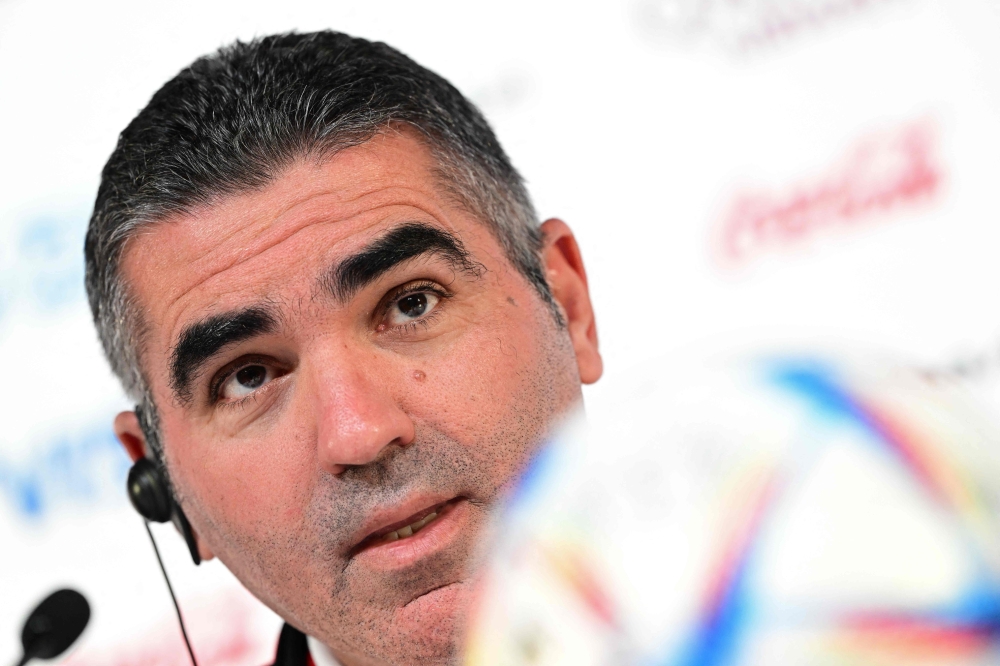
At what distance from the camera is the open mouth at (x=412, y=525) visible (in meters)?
0.99

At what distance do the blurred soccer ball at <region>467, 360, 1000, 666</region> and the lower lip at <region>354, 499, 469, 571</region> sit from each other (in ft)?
1.17

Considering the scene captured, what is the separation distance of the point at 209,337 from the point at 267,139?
24 cm

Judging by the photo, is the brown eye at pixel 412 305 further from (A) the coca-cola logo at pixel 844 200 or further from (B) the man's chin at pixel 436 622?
(A) the coca-cola logo at pixel 844 200

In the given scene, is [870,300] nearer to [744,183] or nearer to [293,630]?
[744,183]

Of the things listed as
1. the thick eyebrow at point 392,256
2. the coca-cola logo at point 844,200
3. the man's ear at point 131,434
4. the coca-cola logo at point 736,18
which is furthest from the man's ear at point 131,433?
the coca-cola logo at point 736,18

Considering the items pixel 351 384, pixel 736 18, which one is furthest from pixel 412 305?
pixel 736 18

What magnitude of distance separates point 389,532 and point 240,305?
295 millimetres

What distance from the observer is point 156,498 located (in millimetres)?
1326

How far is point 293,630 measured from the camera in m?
1.38

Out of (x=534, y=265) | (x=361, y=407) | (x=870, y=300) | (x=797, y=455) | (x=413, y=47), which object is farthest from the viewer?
(x=413, y=47)

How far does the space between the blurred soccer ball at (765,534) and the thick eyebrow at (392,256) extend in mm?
509

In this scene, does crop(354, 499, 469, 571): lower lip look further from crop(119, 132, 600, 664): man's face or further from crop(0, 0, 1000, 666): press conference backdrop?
crop(0, 0, 1000, 666): press conference backdrop

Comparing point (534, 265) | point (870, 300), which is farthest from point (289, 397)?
point (870, 300)

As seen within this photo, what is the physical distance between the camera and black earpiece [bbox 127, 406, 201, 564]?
1316 millimetres
